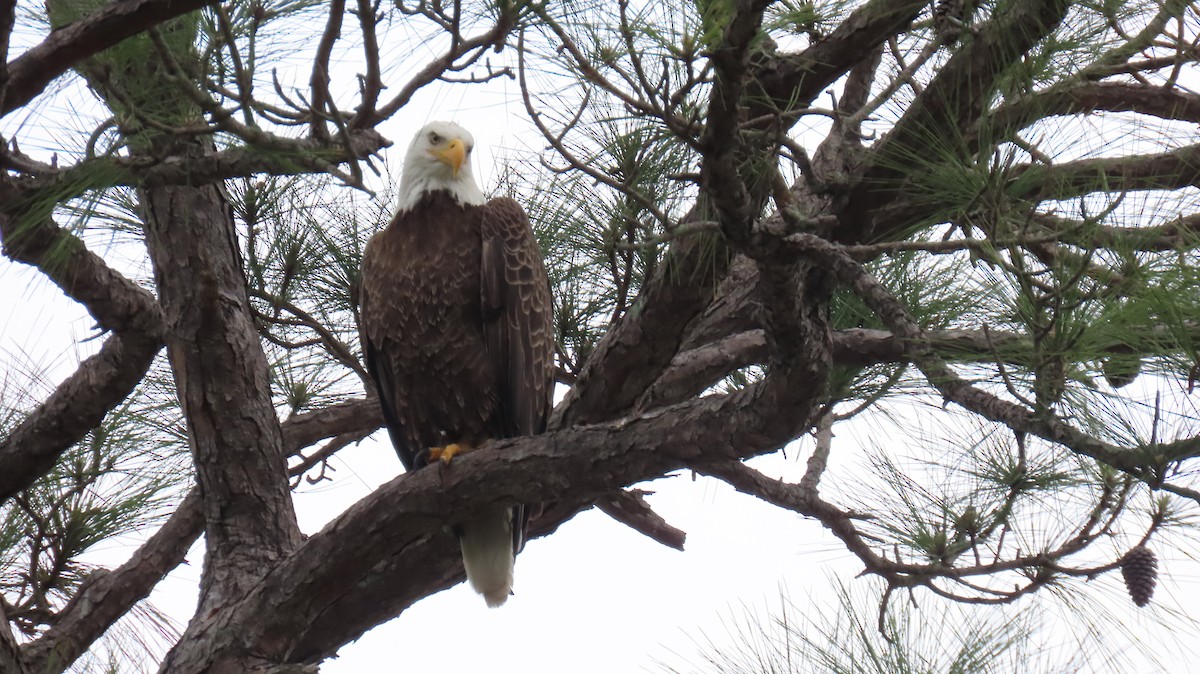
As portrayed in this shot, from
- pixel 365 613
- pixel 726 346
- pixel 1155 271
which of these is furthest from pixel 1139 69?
pixel 365 613

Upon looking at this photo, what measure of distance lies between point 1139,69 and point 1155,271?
805mm

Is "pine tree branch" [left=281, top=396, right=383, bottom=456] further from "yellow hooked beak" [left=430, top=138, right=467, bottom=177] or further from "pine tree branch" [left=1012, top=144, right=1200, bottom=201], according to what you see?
"pine tree branch" [left=1012, top=144, right=1200, bottom=201]

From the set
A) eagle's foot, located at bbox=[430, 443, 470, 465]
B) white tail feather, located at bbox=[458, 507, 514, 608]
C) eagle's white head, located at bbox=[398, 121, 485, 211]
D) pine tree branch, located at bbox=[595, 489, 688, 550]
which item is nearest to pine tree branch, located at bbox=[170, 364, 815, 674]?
white tail feather, located at bbox=[458, 507, 514, 608]

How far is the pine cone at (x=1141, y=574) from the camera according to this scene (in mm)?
2248

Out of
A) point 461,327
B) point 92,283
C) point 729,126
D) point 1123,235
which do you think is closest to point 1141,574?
point 1123,235

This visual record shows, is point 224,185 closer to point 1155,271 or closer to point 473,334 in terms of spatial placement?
point 473,334

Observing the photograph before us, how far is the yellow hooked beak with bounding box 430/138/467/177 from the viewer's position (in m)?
3.21

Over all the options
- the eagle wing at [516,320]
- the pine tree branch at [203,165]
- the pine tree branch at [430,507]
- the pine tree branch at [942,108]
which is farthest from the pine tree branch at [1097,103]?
the eagle wing at [516,320]

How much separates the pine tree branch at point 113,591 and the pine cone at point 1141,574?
2.13 m

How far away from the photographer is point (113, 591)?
2955 mm

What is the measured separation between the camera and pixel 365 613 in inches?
110

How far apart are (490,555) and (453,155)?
3.35 ft

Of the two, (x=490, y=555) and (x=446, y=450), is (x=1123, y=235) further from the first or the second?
(x=490, y=555)

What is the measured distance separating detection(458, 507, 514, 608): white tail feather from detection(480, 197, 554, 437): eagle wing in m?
0.24
